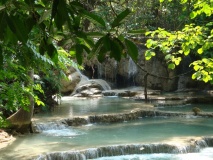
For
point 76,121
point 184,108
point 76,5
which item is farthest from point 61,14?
point 184,108

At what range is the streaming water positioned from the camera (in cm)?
815

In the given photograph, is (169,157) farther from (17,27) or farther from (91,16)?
(17,27)

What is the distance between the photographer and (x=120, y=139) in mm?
9250

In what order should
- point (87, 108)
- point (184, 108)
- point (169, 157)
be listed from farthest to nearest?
point (184, 108) → point (87, 108) → point (169, 157)

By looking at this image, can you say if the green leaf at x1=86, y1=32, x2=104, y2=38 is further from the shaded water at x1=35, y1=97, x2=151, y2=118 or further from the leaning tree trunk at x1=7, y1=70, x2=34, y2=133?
the shaded water at x1=35, y1=97, x2=151, y2=118

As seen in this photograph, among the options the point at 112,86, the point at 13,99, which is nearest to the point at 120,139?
the point at 13,99

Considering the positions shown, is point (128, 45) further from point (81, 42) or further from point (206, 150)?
point (206, 150)

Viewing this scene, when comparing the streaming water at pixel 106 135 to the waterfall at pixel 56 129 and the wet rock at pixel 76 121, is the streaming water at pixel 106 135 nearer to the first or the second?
the waterfall at pixel 56 129

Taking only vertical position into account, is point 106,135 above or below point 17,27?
below

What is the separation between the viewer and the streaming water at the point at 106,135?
8148 mm

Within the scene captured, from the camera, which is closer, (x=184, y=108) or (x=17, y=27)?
(x=17, y=27)

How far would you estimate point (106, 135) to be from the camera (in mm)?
9836

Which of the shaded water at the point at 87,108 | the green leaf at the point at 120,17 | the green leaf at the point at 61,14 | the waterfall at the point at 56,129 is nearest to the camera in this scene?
the green leaf at the point at 61,14

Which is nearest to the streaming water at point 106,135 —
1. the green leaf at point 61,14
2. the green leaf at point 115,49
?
the green leaf at point 115,49
